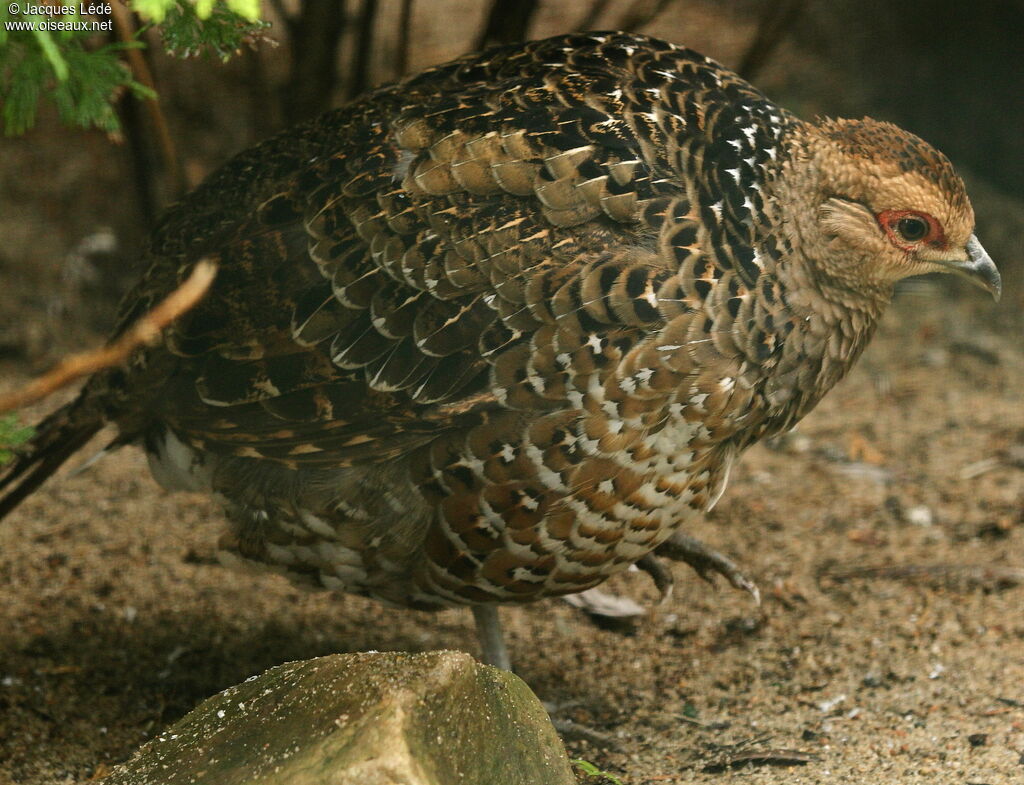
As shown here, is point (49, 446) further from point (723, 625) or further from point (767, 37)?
point (767, 37)

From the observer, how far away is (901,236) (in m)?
3.45

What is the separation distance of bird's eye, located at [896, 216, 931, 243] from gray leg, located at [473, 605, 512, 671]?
177 cm

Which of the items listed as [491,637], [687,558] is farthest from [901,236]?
[491,637]

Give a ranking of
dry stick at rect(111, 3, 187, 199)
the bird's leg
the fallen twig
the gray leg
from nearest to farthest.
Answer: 1. the gray leg
2. the bird's leg
3. dry stick at rect(111, 3, 187, 199)
4. the fallen twig

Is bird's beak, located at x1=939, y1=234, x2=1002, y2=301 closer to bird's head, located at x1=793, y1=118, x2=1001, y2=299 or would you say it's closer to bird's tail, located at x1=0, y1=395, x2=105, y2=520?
bird's head, located at x1=793, y1=118, x2=1001, y2=299

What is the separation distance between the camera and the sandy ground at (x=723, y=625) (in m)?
3.43

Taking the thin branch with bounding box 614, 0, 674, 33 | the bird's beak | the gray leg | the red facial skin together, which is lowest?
the gray leg

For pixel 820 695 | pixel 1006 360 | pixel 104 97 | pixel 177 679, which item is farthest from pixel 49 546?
pixel 1006 360

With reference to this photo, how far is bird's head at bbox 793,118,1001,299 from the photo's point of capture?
11.1ft

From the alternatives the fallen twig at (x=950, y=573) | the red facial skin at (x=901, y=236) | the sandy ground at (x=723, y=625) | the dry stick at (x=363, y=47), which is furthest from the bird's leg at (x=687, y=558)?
the dry stick at (x=363, y=47)

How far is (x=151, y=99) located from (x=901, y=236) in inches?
102

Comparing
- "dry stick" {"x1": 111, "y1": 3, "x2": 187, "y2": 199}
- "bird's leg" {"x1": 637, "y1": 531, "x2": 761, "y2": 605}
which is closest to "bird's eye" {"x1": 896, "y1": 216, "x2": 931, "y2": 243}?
"bird's leg" {"x1": 637, "y1": 531, "x2": 761, "y2": 605}

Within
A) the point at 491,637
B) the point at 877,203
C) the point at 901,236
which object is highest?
the point at 877,203

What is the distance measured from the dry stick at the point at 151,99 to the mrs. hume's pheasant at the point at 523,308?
95 centimetres
